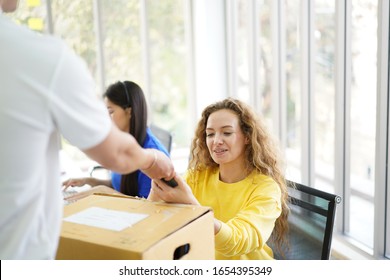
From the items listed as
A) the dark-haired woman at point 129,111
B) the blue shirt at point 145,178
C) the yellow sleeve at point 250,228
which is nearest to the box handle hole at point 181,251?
the yellow sleeve at point 250,228

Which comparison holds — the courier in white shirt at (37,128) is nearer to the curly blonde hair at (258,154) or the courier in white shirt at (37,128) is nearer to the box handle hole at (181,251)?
the box handle hole at (181,251)

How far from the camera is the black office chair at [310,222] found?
1.61 metres

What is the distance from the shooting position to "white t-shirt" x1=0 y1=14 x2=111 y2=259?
90 cm

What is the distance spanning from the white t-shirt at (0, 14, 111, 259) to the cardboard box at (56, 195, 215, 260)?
0.40 ft

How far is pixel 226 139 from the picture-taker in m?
1.86

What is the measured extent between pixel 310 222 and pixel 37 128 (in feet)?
3.61

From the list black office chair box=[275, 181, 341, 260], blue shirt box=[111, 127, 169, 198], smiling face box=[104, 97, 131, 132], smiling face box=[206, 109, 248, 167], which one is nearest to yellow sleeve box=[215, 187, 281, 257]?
black office chair box=[275, 181, 341, 260]

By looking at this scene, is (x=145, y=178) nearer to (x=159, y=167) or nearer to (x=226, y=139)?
(x=226, y=139)

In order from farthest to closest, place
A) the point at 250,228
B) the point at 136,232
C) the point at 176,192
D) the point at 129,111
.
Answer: the point at 129,111, the point at 250,228, the point at 176,192, the point at 136,232

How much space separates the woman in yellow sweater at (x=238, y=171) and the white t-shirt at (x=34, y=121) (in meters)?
0.76

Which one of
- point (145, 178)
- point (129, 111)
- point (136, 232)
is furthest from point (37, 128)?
point (129, 111)

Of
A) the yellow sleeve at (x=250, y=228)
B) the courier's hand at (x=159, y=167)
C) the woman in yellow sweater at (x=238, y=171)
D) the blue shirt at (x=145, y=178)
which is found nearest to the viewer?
the courier's hand at (x=159, y=167)

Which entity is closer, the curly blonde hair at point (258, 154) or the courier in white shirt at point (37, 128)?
the courier in white shirt at point (37, 128)

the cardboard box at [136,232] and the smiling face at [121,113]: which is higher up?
the smiling face at [121,113]
